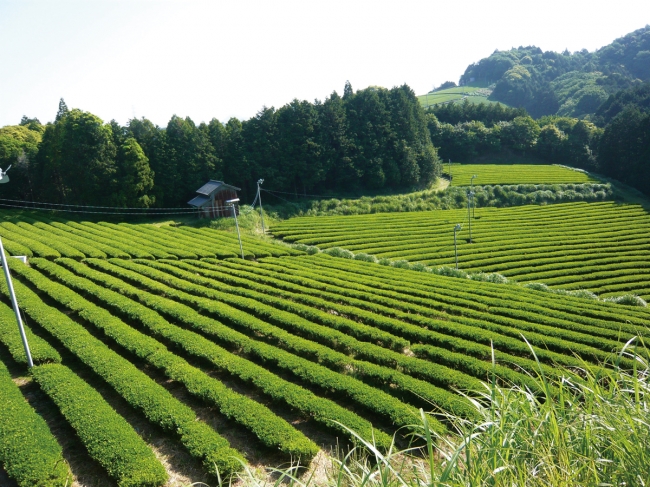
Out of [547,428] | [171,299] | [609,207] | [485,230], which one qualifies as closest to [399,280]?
[171,299]

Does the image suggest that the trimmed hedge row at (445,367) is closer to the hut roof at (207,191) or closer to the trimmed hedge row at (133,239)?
the trimmed hedge row at (133,239)

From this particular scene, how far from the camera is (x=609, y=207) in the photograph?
167 feet

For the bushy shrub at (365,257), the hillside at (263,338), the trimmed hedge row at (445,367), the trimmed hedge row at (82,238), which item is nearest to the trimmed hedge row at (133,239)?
the hillside at (263,338)

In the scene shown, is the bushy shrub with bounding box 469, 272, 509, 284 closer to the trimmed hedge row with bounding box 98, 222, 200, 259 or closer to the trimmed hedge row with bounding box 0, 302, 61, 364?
the trimmed hedge row with bounding box 98, 222, 200, 259

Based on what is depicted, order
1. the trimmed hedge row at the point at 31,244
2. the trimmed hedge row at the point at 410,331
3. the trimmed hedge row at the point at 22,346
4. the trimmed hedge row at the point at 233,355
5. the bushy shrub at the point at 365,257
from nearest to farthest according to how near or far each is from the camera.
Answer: the trimmed hedge row at the point at 233,355 → the trimmed hedge row at the point at 22,346 → the trimmed hedge row at the point at 410,331 → the trimmed hedge row at the point at 31,244 → the bushy shrub at the point at 365,257

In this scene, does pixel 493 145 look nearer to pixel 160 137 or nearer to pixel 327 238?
pixel 327 238

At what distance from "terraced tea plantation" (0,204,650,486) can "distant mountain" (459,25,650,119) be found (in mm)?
110914

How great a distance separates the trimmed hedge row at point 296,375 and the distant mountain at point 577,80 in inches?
4713

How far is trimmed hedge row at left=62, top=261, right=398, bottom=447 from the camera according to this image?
12.3 m

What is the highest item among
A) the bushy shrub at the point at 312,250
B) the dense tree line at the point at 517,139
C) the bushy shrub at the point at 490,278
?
the dense tree line at the point at 517,139

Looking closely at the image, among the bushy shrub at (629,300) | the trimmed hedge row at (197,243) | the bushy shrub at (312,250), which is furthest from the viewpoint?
the bushy shrub at (312,250)

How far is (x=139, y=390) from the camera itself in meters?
13.3

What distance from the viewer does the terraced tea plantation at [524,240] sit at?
31.6 metres

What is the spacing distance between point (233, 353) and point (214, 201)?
30.3 metres
